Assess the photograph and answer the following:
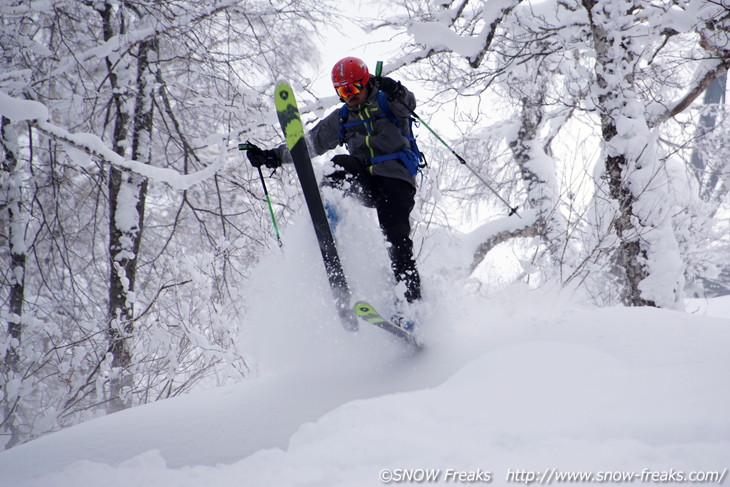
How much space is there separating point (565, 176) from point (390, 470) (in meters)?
4.96

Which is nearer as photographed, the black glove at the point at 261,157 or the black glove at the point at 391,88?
the black glove at the point at 391,88

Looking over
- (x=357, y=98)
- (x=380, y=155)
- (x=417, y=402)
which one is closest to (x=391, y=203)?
(x=380, y=155)

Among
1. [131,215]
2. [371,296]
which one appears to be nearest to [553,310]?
[371,296]

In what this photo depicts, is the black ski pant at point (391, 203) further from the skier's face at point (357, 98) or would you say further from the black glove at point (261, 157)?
the black glove at point (261, 157)

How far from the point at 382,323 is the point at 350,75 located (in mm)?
1744

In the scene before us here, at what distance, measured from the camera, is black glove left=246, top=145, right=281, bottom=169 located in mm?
3439

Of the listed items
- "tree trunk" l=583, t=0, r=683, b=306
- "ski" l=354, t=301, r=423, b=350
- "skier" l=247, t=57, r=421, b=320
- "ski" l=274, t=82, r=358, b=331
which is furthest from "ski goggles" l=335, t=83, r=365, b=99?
"tree trunk" l=583, t=0, r=683, b=306

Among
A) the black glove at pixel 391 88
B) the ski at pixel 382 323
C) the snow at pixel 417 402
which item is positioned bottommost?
the snow at pixel 417 402

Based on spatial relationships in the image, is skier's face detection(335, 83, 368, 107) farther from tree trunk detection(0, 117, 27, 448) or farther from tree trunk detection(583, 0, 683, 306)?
tree trunk detection(0, 117, 27, 448)

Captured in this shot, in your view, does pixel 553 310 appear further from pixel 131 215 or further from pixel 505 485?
pixel 131 215

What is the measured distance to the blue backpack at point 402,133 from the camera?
3.21 meters

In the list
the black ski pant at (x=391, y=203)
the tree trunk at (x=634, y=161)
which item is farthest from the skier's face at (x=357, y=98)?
the tree trunk at (x=634, y=161)

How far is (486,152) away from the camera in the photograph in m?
10.3

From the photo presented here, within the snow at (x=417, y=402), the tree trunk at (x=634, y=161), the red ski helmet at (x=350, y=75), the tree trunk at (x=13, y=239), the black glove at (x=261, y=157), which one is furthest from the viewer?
the tree trunk at (x=13, y=239)
